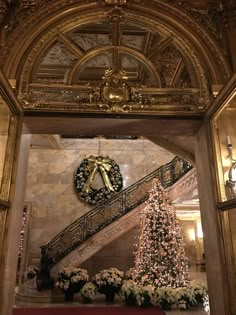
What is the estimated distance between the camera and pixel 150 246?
7.32 meters

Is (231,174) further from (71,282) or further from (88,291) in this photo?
(71,282)

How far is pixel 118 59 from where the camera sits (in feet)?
9.59

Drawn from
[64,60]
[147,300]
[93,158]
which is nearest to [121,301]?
[147,300]

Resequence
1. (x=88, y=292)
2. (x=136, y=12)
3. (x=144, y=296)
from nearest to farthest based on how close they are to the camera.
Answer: (x=136, y=12), (x=144, y=296), (x=88, y=292)

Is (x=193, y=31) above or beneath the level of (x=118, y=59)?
above

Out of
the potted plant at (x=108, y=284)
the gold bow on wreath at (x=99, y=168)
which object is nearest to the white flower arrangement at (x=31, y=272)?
the potted plant at (x=108, y=284)

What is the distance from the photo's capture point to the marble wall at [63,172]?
11078mm

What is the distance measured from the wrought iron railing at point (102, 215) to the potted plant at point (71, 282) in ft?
5.49

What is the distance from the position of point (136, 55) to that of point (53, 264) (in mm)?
8683

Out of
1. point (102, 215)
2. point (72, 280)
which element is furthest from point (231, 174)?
point (102, 215)

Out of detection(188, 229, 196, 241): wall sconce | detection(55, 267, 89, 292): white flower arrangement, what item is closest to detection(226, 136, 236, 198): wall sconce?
detection(55, 267, 89, 292): white flower arrangement

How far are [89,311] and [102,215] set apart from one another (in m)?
4.13

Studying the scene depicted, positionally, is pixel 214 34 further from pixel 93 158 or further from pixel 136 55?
pixel 93 158

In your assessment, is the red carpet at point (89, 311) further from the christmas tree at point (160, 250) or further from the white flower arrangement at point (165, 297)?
the christmas tree at point (160, 250)
